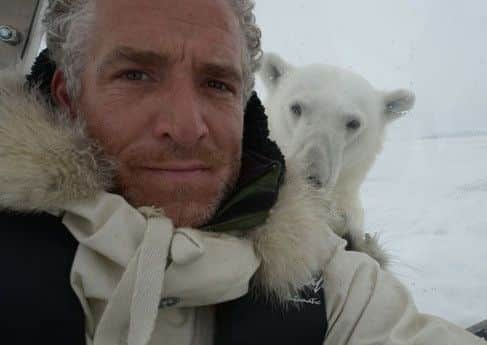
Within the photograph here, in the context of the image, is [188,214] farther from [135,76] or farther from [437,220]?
[437,220]

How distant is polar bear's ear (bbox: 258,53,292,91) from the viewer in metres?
2.29

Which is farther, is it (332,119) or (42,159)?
→ (332,119)

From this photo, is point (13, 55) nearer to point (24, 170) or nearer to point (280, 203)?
point (24, 170)

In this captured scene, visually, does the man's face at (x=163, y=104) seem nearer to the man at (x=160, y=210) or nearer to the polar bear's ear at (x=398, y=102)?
the man at (x=160, y=210)

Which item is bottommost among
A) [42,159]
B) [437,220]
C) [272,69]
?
[437,220]

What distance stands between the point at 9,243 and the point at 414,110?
2.46 meters

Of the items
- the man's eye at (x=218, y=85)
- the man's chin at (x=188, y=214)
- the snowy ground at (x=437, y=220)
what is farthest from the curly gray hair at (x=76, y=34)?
the snowy ground at (x=437, y=220)

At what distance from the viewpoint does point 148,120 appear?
725mm

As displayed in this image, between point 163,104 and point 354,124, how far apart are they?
5.29ft

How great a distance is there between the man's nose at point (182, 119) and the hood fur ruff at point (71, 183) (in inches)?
4.7

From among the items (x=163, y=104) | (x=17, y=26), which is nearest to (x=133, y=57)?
(x=163, y=104)

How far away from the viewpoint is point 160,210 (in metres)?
0.71

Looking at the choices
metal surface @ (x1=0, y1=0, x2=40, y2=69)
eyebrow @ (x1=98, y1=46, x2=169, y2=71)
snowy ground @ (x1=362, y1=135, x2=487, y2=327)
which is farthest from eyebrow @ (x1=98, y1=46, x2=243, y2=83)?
snowy ground @ (x1=362, y1=135, x2=487, y2=327)

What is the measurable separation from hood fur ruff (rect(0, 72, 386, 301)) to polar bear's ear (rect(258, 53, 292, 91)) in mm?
1535
